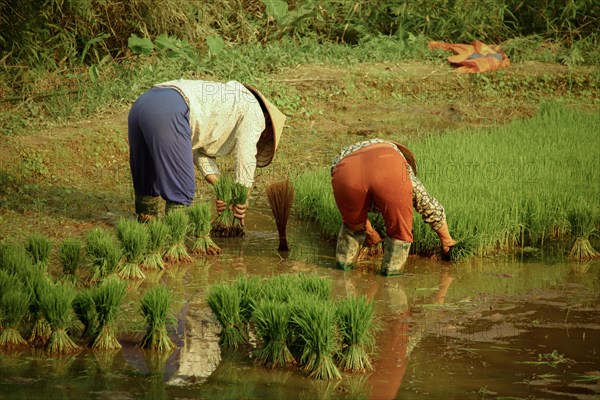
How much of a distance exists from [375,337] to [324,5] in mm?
9193

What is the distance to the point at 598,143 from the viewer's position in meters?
10.1

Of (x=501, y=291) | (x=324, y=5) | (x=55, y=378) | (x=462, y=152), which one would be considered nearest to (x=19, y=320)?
(x=55, y=378)

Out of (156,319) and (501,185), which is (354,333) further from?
(501,185)

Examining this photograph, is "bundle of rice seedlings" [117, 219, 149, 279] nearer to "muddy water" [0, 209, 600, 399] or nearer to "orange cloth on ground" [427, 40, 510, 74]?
"muddy water" [0, 209, 600, 399]

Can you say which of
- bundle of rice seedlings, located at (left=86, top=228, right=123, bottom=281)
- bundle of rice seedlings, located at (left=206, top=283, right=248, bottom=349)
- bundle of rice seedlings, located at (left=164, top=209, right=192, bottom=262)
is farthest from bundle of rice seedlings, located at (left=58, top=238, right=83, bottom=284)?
bundle of rice seedlings, located at (left=206, top=283, right=248, bottom=349)

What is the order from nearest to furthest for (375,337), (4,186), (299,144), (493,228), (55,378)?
(55,378), (375,337), (493,228), (4,186), (299,144)

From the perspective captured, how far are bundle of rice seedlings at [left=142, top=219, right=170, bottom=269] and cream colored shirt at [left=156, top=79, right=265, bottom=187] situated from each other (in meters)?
0.74

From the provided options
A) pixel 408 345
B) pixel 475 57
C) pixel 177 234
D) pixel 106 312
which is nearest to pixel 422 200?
pixel 408 345

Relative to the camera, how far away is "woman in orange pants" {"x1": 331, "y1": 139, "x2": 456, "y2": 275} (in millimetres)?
6537

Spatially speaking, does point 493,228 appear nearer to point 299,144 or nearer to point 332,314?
point 332,314

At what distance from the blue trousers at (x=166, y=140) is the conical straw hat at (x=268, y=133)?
0.57 metres

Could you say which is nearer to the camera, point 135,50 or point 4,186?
point 4,186

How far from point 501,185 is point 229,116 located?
100 inches

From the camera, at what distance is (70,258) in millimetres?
6324
